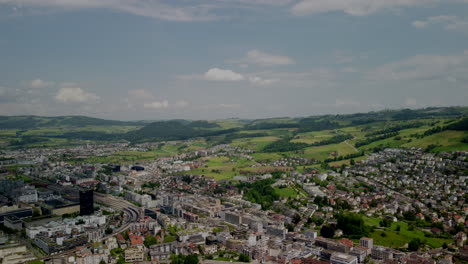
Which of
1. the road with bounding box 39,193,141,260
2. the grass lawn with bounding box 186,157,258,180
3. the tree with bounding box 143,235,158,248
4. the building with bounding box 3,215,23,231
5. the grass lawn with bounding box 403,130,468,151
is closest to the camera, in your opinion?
the tree with bounding box 143,235,158,248

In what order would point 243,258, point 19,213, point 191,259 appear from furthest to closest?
point 19,213, point 243,258, point 191,259

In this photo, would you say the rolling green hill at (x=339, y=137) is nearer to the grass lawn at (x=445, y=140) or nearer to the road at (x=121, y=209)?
the grass lawn at (x=445, y=140)

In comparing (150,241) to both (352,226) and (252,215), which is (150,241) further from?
(352,226)

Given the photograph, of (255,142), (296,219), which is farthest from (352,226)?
(255,142)

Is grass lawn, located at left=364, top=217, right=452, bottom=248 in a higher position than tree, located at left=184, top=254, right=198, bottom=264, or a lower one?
lower

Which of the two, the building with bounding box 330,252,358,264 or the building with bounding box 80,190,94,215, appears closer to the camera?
the building with bounding box 330,252,358,264

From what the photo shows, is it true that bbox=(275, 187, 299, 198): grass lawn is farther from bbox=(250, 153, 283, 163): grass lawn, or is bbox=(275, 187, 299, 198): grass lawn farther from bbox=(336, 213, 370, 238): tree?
bbox=(250, 153, 283, 163): grass lawn

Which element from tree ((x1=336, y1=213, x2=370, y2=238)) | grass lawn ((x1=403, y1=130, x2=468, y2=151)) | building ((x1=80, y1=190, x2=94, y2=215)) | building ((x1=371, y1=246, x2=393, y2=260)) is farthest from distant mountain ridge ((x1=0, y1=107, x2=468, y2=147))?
building ((x1=80, y1=190, x2=94, y2=215))

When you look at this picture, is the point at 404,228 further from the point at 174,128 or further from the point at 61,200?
the point at 174,128
